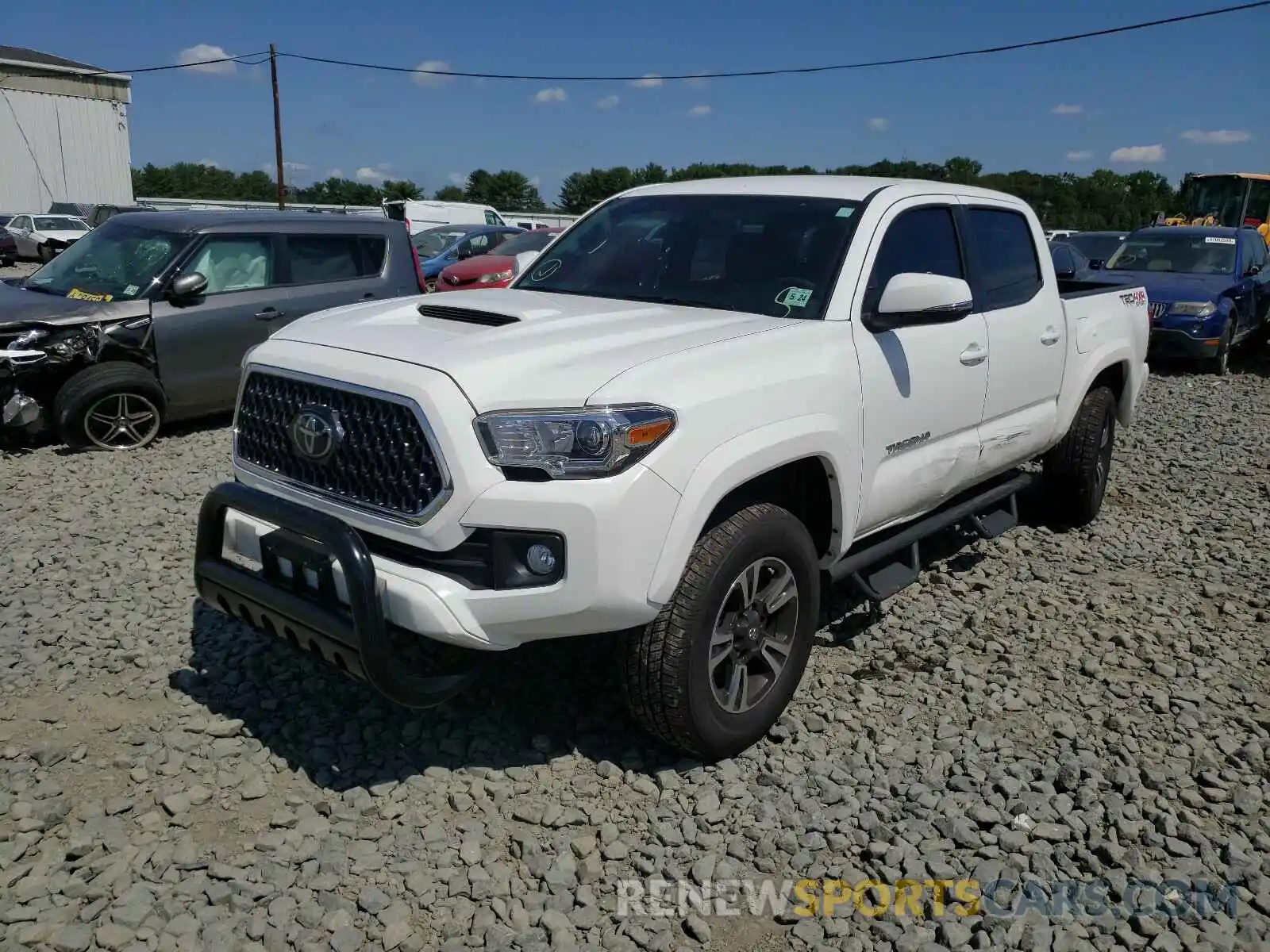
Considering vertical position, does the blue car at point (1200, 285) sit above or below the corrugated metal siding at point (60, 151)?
below

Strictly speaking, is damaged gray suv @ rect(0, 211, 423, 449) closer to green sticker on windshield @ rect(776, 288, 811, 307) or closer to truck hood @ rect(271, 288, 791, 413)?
truck hood @ rect(271, 288, 791, 413)

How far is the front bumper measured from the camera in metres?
11.8

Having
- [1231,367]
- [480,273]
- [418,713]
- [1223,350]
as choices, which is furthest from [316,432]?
[1231,367]

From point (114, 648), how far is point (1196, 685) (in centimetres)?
445

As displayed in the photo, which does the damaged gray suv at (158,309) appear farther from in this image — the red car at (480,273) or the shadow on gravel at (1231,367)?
the shadow on gravel at (1231,367)

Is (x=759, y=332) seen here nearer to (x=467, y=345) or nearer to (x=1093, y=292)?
(x=467, y=345)

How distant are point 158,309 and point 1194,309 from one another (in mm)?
11105

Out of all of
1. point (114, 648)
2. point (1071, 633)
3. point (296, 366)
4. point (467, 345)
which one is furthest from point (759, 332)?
point (114, 648)

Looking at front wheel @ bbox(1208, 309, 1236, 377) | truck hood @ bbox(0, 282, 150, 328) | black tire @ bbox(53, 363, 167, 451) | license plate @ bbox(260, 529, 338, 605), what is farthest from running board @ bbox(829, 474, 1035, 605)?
front wheel @ bbox(1208, 309, 1236, 377)

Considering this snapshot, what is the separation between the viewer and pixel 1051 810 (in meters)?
3.21

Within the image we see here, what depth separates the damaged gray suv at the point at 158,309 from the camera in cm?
696

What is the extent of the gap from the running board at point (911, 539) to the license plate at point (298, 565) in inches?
70.9

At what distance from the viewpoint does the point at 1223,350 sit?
475 inches

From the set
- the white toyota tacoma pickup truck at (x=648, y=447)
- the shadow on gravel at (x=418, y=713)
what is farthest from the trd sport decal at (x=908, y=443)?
the shadow on gravel at (x=418, y=713)
